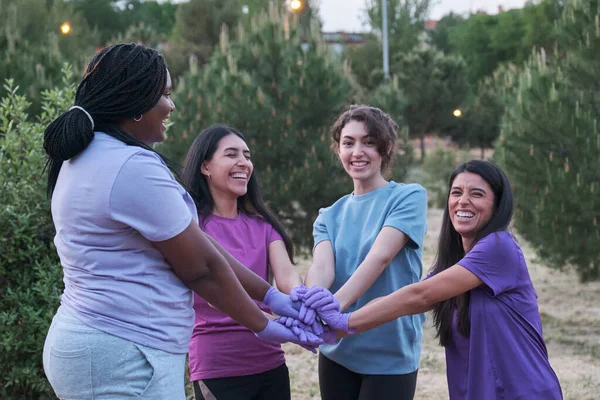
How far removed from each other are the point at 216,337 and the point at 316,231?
0.64 m

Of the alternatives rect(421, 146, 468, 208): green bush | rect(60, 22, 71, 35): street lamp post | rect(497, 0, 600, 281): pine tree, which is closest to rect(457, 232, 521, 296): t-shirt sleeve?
rect(497, 0, 600, 281): pine tree

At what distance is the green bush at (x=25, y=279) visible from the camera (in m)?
3.96

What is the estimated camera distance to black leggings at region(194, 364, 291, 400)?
9.34 feet

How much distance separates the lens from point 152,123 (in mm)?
2105

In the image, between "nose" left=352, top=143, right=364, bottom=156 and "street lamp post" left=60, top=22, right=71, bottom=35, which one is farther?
"street lamp post" left=60, top=22, right=71, bottom=35

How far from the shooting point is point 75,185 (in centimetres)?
196

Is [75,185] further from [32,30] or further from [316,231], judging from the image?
[32,30]

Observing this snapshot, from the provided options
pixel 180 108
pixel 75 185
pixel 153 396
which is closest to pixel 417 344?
pixel 153 396

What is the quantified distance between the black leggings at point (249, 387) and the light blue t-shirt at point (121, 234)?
0.87 metres

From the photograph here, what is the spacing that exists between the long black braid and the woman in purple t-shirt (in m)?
1.17

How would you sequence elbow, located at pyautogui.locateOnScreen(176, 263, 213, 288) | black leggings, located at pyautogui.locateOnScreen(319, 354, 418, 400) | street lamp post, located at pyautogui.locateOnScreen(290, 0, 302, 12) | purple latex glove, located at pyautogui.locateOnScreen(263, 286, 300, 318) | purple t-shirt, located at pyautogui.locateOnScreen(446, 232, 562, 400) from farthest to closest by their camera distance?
street lamp post, located at pyautogui.locateOnScreen(290, 0, 302, 12) → black leggings, located at pyautogui.locateOnScreen(319, 354, 418, 400) → purple latex glove, located at pyautogui.locateOnScreen(263, 286, 300, 318) → purple t-shirt, located at pyautogui.locateOnScreen(446, 232, 562, 400) → elbow, located at pyautogui.locateOnScreen(176, 263, 213, 288)

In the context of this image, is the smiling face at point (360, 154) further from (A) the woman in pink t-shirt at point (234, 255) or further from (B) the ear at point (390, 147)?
(A) the woman in pink t-shirt at point (234, 255)

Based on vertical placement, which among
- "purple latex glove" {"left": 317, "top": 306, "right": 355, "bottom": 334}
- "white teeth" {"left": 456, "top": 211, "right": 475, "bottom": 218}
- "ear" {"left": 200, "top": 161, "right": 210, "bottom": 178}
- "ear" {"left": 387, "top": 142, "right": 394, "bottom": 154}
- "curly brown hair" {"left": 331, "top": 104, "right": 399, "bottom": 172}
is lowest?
"purple latex glove" {"left": 317, "top": 306, "right": 355, "bottom": 334}

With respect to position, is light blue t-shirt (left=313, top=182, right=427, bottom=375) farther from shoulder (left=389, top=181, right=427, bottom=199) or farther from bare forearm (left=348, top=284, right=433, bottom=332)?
bare forearm (left=348, top=284, right=433, bottom=332)
